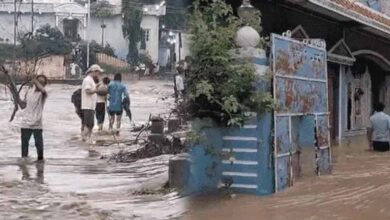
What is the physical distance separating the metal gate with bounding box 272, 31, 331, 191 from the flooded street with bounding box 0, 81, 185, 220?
1652 millimetres

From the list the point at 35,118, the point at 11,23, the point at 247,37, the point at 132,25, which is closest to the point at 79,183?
the point at 35,118

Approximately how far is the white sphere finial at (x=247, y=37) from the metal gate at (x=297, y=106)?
44 centimetres

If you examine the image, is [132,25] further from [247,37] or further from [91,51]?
[247,37]

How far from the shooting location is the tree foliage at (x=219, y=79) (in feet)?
27.8

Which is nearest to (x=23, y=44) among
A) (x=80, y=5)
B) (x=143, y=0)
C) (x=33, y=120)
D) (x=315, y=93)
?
(x=80, y=5)

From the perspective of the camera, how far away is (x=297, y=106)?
9.88 m

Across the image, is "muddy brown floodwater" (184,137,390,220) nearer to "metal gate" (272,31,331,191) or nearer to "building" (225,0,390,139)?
"metal gate" (272,31,331,191)

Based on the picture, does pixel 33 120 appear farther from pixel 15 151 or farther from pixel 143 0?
pixel 143 0

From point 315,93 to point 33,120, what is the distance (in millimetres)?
4863

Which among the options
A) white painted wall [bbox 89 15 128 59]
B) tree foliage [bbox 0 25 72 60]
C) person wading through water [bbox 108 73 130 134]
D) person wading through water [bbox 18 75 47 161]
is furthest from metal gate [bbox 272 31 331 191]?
white painted wall [bbox 89 15 128 59]

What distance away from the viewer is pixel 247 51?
862cm

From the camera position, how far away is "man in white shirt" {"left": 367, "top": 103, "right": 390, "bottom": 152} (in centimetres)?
1562

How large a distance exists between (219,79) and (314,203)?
1.91 m

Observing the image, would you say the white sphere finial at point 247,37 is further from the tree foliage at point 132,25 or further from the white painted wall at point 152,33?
the tree foliage at point 132,25
